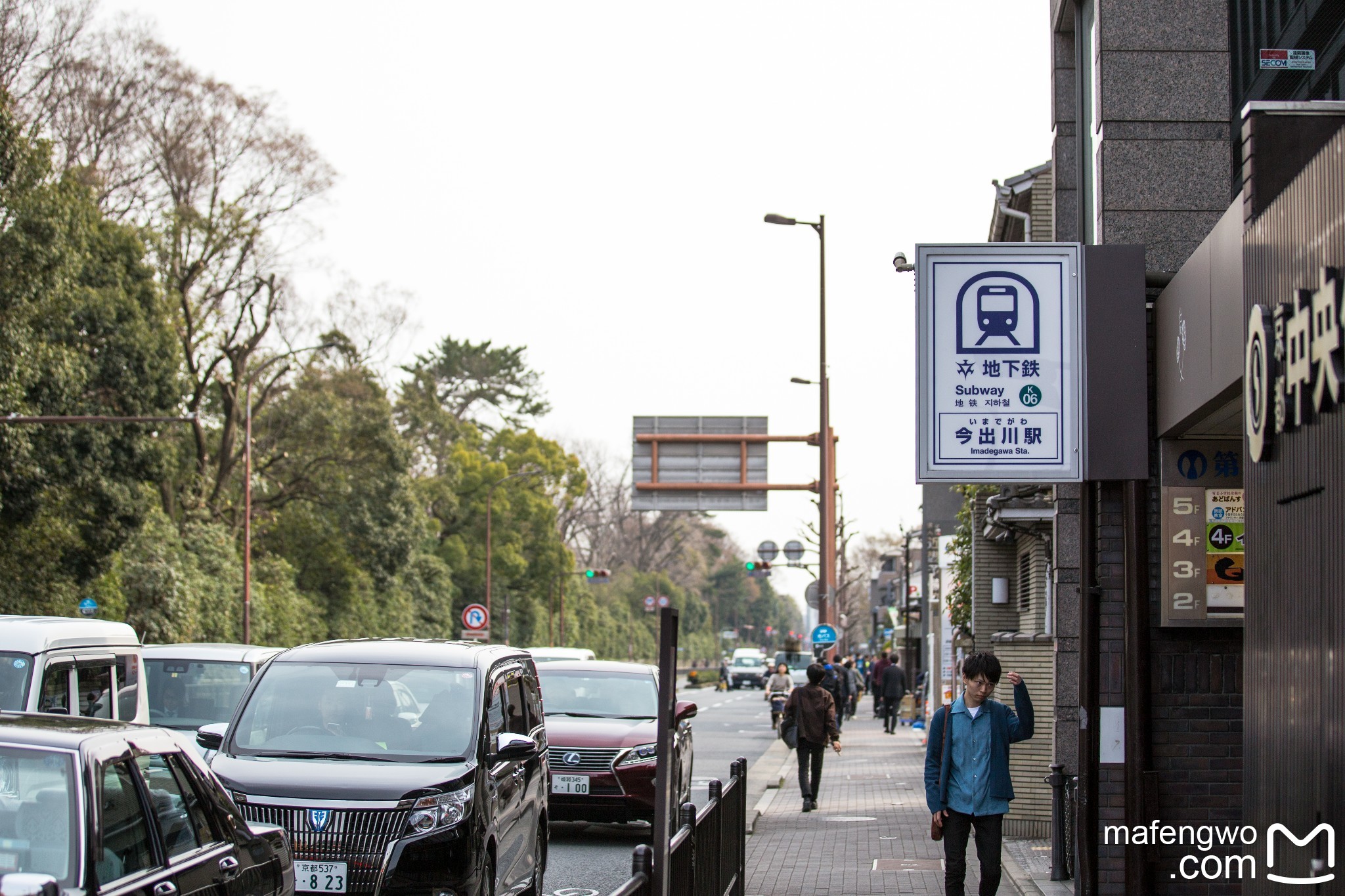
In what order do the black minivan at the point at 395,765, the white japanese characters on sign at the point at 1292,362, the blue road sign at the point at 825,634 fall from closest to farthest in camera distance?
the white japanese characters on sign at the point at 1292,362 → the black minivan at the point at 395,765 → the blue road sign at the point at 825,634

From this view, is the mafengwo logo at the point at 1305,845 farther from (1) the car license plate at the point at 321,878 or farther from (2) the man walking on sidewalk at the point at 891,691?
(2) the man walking on sidewalk at the point at 891,691

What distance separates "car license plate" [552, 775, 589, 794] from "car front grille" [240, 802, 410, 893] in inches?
236

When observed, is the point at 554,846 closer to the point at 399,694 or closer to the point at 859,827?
the point at 859,827

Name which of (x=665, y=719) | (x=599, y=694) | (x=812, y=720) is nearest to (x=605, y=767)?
(x=599, y=694)

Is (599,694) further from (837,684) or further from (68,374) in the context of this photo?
(68,374)

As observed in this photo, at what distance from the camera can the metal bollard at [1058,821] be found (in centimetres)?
1077

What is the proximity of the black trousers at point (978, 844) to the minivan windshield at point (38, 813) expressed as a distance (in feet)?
17.3

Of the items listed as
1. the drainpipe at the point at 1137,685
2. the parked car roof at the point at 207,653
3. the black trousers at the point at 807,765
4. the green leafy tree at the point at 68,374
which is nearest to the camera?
the drainpipe at the point at 1137,685

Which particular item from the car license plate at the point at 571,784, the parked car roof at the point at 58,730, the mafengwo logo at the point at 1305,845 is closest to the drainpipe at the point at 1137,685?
the mafengwo logo at the point at 1305,845

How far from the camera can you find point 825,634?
32219 mm

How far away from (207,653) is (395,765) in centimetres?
660

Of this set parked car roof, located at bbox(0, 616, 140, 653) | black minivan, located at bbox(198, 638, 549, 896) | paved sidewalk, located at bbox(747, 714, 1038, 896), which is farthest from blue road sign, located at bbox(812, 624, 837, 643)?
parked car roof, located at bbox(0, 616, 140, 653)

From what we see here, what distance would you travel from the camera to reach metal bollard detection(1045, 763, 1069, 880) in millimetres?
10766

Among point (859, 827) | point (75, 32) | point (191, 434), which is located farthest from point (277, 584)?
point (859, 827)
